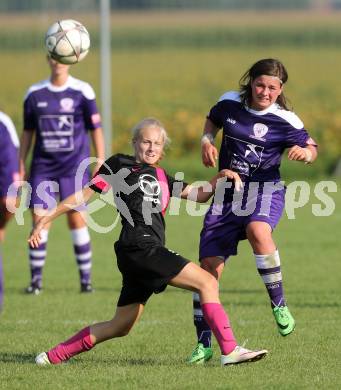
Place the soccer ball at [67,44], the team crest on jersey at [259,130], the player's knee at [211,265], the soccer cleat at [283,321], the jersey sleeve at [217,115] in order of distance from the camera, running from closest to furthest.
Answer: the soccer cleat at [283,321] → the player's knee at [211,265] → the team crest on jersey at [259,130] → the jersey sleeve at [217,115] → the soccer ball at [67,44]

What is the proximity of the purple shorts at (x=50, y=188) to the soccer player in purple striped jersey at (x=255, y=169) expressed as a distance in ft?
11.5

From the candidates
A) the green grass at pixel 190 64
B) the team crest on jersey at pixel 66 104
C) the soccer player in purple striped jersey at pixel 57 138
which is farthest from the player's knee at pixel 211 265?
the green grass at pixel 190 64

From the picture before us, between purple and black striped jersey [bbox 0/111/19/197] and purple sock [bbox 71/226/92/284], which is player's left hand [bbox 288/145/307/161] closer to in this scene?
Result: purple and black striped jersey [bbox 0/111/19/197]

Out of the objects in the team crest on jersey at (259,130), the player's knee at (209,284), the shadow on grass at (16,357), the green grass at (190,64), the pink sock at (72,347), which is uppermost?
the team crest on jersey at (259,130)

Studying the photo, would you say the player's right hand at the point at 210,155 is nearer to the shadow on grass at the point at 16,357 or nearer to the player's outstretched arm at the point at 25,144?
the shadow on grass at the point at 16,357

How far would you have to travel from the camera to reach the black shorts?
21.6 ft

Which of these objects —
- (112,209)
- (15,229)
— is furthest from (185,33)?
(15,229)

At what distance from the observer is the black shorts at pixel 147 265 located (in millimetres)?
6578

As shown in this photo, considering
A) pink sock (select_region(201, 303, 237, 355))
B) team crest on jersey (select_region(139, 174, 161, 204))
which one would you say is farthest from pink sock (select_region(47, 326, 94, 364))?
team crest on jersey (select_region(139, 174, 161, 204))

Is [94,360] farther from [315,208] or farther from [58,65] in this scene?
[315,208]

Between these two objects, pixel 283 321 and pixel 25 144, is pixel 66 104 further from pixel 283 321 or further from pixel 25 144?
pixel 283 321

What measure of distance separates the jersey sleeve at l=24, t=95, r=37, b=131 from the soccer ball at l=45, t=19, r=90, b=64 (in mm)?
913

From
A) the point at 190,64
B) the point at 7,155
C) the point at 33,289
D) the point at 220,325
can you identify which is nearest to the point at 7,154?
the point at 7,155

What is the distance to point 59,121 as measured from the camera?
35.8 ft
